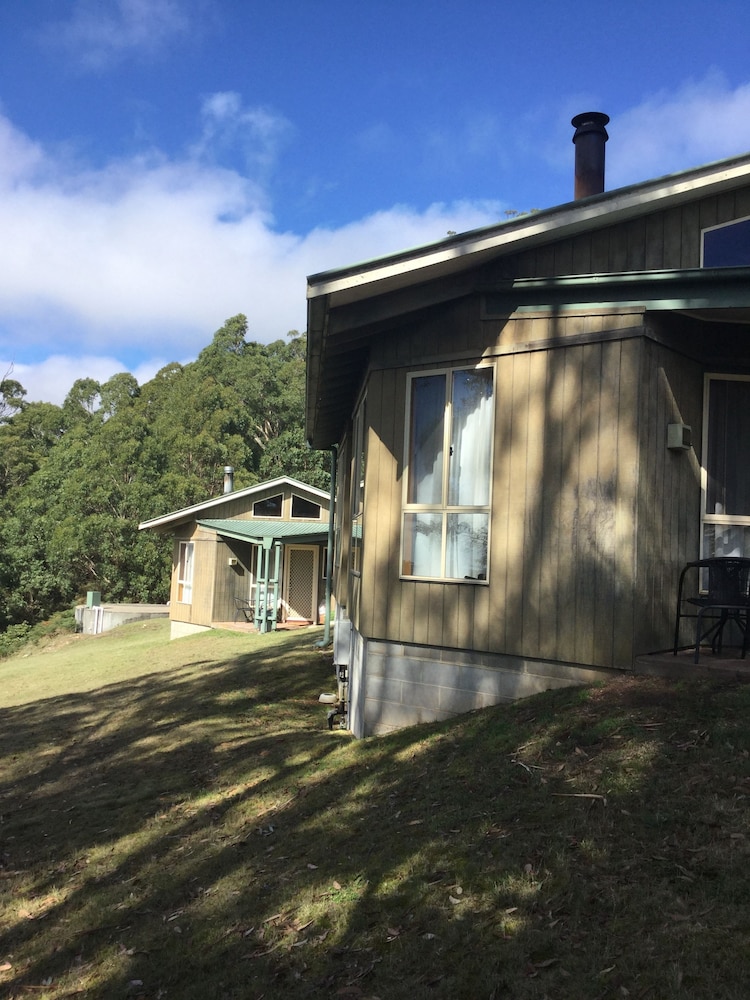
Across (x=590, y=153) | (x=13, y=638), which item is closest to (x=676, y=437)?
(x=590, y=153)

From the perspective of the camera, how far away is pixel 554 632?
21.6ft

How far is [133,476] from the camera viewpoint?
1588 inches

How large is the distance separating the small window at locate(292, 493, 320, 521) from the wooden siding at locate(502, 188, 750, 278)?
19960 mm

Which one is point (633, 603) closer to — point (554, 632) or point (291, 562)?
point (554, 632)

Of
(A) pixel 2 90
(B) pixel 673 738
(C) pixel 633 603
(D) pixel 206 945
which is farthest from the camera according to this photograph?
(A) pixel 2 90

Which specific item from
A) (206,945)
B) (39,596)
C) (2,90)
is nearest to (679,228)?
(206,945)

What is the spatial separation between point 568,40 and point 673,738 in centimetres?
1076

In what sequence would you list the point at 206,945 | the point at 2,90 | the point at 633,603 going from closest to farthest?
the point at 206,945 < the point at 633,603 < the point at 2,90

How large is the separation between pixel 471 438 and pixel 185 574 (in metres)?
21.1

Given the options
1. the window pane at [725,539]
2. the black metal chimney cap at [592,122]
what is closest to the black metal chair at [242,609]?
the black metal chimney cap at [592,122]

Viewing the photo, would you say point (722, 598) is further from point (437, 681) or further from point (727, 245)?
point (727, 245)

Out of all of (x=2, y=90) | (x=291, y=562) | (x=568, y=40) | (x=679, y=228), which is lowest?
(x=291, y=562)

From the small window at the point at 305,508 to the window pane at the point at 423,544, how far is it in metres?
19.2

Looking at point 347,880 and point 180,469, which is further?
point 180,469
